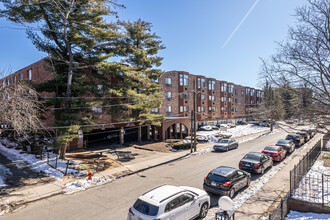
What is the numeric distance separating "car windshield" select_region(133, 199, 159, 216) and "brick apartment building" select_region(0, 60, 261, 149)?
29.7 ft

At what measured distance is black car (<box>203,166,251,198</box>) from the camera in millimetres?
9750

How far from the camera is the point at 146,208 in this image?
21.7ft

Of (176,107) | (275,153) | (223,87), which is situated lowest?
(275,153)

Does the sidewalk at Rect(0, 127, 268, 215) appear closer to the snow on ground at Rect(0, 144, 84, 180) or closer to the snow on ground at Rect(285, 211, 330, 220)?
the snow on ground at Rect(0, 144, 84, 180)

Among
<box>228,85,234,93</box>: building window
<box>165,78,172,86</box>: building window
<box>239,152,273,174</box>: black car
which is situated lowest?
<box>239,152,273,174</box>: black car

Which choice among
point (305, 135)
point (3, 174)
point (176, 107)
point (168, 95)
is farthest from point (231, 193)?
point (176, 107)

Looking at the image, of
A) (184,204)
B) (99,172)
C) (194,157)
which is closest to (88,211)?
(184,204)

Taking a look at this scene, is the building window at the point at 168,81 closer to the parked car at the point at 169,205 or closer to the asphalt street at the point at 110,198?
the asphalt street at the point at 110,198

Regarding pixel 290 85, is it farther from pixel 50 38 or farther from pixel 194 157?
pixel 50 38

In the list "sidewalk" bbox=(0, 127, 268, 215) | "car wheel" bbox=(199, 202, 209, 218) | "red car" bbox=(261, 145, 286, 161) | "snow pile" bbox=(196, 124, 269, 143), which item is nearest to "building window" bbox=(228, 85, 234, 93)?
"snow pile" bbox=(196, 124, 269, 143)

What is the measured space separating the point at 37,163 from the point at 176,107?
2701 centimetres

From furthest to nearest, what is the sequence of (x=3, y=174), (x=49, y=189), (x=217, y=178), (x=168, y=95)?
(x=168, y=95)
(x=3, y=174)
(x=49, y=189)
(x=217, y=178)

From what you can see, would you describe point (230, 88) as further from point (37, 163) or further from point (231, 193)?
point (37, 163)

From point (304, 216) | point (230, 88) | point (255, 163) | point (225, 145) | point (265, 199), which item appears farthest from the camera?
point (230, 88)
